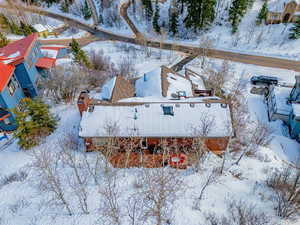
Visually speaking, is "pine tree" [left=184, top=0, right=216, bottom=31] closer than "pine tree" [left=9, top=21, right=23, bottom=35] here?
Yes

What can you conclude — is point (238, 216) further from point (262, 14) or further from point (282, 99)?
point (262, 14)

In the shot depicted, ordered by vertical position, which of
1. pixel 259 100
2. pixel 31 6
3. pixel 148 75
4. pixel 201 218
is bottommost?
pixel 259 100

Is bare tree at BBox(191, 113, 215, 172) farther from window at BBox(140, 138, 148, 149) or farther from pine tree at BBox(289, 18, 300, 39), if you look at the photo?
pine tree at BBox(289, 18, 300, 39)

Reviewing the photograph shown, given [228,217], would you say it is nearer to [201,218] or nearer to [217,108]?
[201,218]

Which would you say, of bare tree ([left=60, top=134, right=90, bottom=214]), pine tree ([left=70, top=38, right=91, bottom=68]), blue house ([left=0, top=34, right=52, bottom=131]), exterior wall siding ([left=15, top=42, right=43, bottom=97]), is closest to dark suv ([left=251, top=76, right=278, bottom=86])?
pine tree ([left=70, top=38, right=91, bottom=68])

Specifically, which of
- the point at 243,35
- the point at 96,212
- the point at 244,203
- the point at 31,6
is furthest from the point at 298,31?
the point at 31,6

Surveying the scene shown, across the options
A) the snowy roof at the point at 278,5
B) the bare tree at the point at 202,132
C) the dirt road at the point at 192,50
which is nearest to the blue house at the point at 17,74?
the dirt road at the point at 192,50
